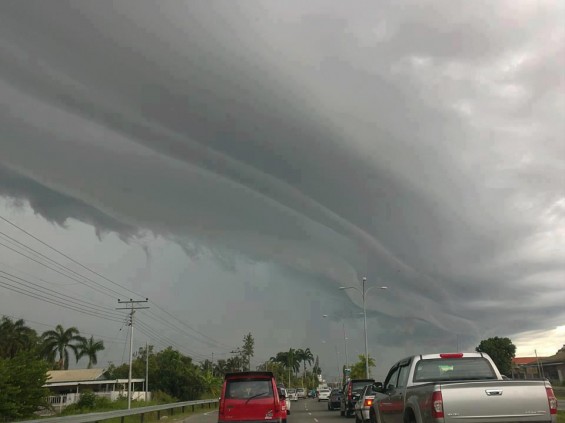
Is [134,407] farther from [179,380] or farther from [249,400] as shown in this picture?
[249,400]

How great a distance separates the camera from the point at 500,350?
10894cm

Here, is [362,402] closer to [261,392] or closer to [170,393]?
[261,392]

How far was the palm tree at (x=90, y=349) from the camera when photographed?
3910 inches

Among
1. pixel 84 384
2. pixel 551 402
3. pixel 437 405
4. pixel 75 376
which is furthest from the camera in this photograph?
pixel 75 376

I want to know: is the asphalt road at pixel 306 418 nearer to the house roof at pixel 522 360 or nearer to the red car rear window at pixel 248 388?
the red car rear window at pixel 248 388

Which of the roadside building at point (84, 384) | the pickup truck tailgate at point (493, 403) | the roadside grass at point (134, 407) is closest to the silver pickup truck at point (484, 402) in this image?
the pickup truck tailgate at point (493, 403)

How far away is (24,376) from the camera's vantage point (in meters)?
33.1

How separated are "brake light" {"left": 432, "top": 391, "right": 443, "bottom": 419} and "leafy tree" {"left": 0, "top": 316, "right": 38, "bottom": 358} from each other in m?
76.8

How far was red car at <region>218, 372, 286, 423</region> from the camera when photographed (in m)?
15.0

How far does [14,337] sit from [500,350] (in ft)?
278

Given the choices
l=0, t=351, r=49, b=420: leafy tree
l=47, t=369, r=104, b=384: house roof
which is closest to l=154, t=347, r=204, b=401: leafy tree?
l=47, t=369, r=104, b=384: house roof

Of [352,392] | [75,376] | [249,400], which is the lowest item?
[352,392]

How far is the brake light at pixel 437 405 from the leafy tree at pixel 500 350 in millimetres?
104642

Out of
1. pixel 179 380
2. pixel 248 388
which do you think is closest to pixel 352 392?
pixel 248 388
